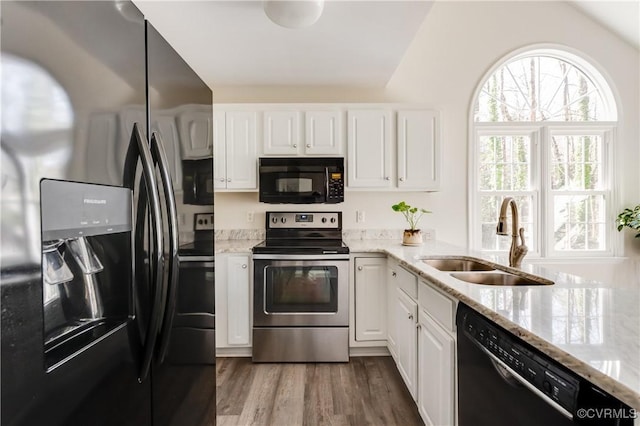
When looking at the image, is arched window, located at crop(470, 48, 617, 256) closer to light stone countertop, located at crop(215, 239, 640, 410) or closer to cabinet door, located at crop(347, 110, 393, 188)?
cabinet door, located at crop(347, 110, 393, 188)

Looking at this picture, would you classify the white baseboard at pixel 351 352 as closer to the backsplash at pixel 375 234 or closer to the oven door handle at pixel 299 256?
the oven door handle at pixel 299 256

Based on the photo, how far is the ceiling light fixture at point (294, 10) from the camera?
186 cm

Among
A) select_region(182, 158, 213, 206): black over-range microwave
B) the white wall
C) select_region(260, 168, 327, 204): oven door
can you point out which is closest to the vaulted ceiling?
the white wall

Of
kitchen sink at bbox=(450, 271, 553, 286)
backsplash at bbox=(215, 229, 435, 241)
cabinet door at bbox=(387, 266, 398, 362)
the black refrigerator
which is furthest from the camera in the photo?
backsplash at bbox=(215, 229, 435, 241)

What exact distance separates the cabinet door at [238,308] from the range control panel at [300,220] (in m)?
0.70

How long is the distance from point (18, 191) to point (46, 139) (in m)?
0.12

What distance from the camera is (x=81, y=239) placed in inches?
29.2

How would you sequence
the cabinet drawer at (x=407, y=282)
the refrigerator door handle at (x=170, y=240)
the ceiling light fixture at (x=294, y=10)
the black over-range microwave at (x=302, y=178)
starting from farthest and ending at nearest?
1. the black over-range microwave at (x=302, y=178)
2. the cabinet drawer at (x=407, y=282)
3. the ceiling light fixture at (x=294, y=10)
4. the refrigerator door handle at (x=170, y=240)

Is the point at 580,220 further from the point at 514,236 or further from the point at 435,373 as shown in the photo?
the point at 435,373

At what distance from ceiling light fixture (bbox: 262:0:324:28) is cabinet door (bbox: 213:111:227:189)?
1284mm

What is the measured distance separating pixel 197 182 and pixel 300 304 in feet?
5.35

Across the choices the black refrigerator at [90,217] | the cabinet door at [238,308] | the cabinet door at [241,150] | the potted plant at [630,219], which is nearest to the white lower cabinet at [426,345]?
the black refrigerator at [90,217]

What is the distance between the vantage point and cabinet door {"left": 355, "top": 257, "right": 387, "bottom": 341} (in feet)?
9.27

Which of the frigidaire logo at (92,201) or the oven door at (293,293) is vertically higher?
the frigidaire logo at (92,201)
